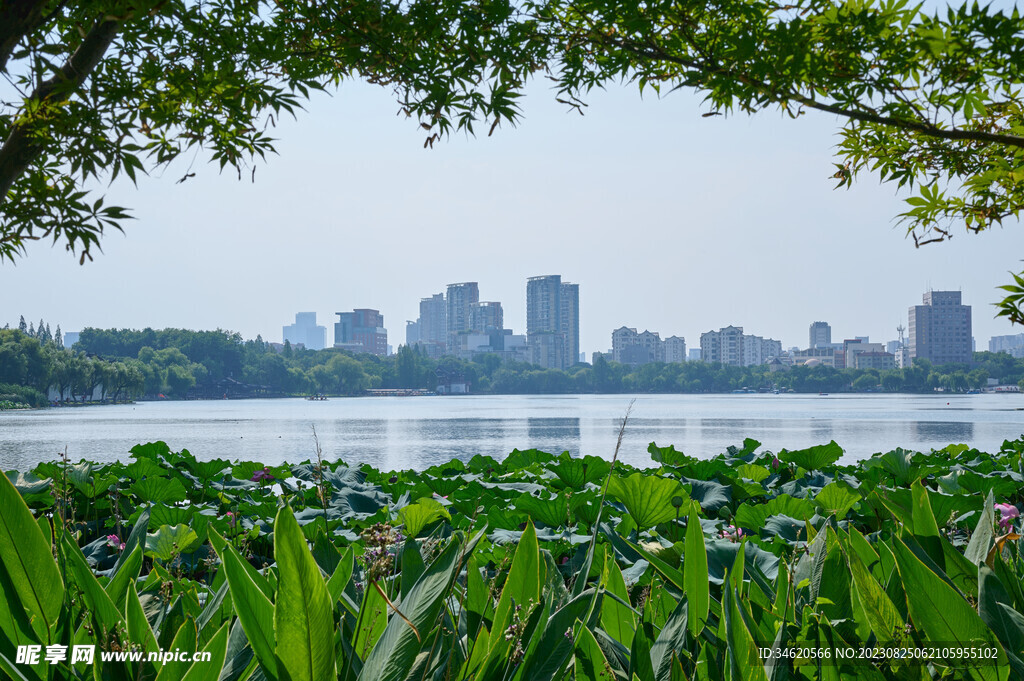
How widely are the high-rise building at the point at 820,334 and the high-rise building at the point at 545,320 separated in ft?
250

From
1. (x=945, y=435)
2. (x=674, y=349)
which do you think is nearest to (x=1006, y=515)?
(x=945, y=435)

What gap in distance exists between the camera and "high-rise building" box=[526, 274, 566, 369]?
487ft

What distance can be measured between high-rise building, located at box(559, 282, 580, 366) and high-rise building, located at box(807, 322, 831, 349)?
71.6 metres

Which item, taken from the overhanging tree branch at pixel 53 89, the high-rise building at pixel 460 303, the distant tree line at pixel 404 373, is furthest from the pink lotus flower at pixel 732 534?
the high-rise building at pixel 460 303

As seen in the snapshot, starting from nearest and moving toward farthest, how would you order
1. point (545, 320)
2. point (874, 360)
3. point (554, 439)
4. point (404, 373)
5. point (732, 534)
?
1. point (732, 534)
2. point (554, 439)
3. point (404, 373)
4. point (874, 360)
5. point (545, 320)

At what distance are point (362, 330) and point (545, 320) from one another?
180 ft

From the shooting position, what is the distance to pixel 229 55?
2668 millimetres

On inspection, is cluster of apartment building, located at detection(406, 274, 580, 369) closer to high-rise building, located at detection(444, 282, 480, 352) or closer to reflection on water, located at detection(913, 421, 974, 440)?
high-rise building, located at detection(444, 282, 480, 352)

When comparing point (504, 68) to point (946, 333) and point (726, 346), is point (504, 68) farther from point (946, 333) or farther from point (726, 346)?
point (726, 346)

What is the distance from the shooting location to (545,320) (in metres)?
168

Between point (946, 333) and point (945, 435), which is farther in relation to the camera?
→ point (946, 333)

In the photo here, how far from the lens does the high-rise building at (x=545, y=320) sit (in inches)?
5842

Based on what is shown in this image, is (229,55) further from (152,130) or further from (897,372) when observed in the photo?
(897,372)

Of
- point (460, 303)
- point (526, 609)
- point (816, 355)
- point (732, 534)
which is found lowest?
point (732, 534)
